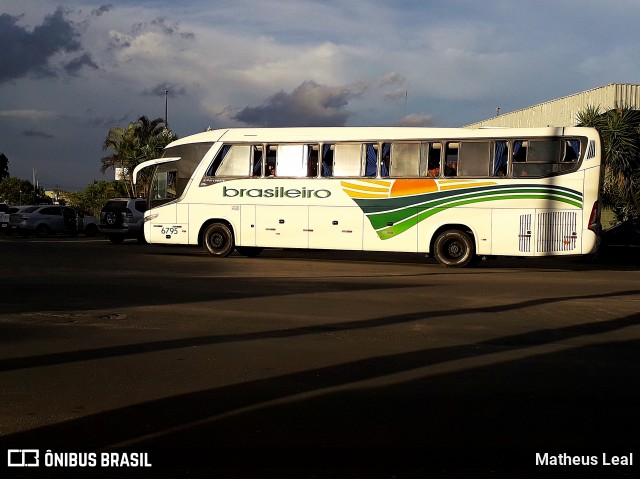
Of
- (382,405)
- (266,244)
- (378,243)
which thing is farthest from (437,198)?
(382,405)

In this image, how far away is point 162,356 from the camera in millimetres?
8117

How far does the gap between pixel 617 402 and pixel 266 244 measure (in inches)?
699

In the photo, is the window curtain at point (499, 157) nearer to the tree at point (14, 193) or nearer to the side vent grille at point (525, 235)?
the side vent grille at point (525, 235)

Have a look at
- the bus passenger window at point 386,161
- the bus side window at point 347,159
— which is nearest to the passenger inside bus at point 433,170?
the bus passenger window at point 386,161

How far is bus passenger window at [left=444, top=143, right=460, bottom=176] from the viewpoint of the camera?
21.5m

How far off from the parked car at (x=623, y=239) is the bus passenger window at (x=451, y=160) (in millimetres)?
7506

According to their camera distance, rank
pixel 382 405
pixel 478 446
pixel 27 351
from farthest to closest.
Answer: pixel 27 351 < pixel 382 405 < pixel 478 446

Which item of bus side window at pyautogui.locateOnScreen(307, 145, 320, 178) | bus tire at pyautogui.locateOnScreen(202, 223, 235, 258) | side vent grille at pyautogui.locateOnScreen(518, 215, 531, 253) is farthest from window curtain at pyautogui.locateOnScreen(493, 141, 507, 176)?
bus tire at pyautogui.locateOnScreen(202, 223, 235, 258)

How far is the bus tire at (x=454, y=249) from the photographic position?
2133 cm

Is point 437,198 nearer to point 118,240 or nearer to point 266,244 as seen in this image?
point 266,244

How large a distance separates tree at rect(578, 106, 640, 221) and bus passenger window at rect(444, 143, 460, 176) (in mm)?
11217

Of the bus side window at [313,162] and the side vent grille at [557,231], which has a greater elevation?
the bus side window at [313,162]

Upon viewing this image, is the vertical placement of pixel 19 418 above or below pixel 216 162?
below

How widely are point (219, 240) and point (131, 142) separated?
117 ft
